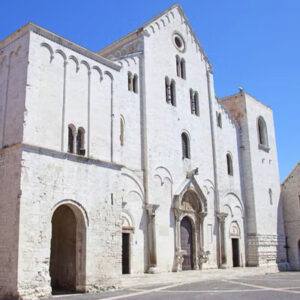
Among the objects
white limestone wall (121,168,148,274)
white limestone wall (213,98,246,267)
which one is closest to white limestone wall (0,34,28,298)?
white limestone wall (121,168,148,274)

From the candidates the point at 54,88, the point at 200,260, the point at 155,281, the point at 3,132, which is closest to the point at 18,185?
the point at 3,132

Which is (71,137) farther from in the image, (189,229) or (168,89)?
(189,229)

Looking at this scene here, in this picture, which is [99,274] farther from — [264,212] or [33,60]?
[264,212]

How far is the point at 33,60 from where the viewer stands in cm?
1476

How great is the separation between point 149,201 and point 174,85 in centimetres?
742

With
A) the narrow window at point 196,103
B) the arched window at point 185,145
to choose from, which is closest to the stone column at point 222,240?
the arched window at point 185,145

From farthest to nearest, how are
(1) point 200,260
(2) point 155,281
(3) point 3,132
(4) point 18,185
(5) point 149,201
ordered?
(1) point 200,260
(5) point 149,201
(2) point 155,281
(3) point 3,132
(4) point 18,185

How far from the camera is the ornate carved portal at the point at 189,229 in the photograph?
71.2ft

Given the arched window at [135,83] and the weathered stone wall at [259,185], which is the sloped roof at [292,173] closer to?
the weathered stone wall at [259,185]

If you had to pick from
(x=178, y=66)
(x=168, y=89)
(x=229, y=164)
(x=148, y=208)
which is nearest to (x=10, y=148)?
(x=148, y=208)

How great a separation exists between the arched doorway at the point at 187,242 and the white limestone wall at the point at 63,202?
Answer: 7066 millimetres

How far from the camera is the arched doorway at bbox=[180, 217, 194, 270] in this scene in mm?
22291

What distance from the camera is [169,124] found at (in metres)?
22.8

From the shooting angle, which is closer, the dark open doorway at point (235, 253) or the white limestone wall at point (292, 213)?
the dark open doorway at point (235, 253)
